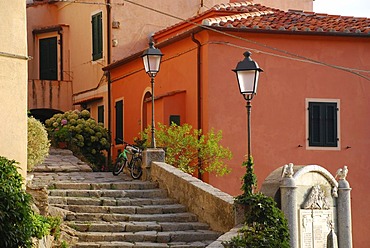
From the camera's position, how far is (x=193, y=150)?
2122 centimetres

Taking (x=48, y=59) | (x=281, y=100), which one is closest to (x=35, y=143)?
(x=281, y=100)

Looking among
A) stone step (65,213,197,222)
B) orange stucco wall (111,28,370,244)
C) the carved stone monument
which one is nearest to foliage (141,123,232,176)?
orange stucco wall (111,28,370,244)

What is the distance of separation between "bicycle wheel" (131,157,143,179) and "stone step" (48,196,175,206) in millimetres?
2085

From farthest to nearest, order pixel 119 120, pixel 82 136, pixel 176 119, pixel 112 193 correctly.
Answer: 1. pixel 119 120
2. pixel 82 136
3. pixel 176 119
4. pixel 112 193

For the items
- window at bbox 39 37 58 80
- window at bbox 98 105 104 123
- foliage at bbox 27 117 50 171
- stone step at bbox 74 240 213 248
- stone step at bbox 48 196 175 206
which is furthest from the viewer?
window at bbox 39 37 58 80

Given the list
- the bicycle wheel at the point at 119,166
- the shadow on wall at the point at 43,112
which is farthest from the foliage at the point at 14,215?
the shadow on wall at the point at 43,112

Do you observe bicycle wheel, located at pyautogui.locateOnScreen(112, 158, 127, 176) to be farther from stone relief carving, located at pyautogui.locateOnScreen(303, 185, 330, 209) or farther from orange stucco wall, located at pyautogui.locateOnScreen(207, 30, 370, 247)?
stone relief carving, located at pyautogui.locateOnScreen(303, 185, 330, 209)

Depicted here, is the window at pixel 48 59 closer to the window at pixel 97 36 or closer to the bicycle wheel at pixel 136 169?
the window at pixel 97 36

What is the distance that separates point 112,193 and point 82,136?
7718 mm

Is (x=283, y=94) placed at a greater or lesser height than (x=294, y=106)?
greater

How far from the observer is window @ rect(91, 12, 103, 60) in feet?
93.6

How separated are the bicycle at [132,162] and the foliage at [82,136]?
14.3 ft

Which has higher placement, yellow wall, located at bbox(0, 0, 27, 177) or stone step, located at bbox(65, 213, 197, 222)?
yellow wall, located at bbox(0, 0, 27, 177)

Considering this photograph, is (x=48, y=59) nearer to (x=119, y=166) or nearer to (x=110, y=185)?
(x=119, y=166)
